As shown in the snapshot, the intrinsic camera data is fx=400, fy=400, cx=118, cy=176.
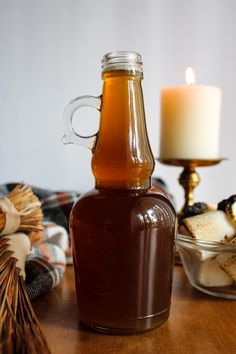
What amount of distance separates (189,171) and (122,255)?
33 cm

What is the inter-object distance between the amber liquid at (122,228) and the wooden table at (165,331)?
14 mm

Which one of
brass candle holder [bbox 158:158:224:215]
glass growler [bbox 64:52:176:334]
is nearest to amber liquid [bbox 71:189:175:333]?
glass growler [bbox 64:52:176:334]

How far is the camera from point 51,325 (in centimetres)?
40

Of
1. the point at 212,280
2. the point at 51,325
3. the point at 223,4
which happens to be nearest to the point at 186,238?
the point at 212,280

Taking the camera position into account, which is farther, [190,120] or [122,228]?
[190,120]

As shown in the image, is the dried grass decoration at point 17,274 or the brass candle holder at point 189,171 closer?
the dried grass decoration at point 17,274

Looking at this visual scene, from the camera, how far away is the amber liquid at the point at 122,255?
0.36 metres

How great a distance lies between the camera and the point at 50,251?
22.7 inches

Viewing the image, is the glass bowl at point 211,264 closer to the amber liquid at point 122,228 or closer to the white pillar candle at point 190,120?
the amber liquid at point 122,228

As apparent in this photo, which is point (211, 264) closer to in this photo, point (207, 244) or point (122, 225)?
point (207, 244)

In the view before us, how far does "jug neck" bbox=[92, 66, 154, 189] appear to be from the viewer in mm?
372

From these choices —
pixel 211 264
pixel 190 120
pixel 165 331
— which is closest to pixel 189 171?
pixel 190 120

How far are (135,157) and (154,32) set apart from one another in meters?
0.59

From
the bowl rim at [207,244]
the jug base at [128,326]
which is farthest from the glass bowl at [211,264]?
the jug base at [128,326]
